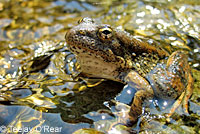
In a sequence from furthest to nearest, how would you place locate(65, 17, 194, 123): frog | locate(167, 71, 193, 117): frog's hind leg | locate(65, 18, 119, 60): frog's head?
locate(167, 71, 193, 117): frog's hind leg, locate(65, 17, 194, 123): frog, locate(65, 18, 119, 60): frog's head

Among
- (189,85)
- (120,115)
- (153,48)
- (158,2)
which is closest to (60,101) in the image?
(120,115)

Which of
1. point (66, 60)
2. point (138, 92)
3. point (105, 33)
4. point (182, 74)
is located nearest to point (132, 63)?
point (138, 92)

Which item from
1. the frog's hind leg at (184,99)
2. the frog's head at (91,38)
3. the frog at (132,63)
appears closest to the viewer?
the frog's head at (91,38)

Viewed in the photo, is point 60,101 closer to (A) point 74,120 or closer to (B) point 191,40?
(A) point 74,120

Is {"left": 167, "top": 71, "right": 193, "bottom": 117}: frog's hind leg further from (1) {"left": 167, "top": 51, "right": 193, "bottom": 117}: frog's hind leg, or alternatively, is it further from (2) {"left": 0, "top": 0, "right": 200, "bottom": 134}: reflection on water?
(2) {"left": 0, "top": 0, "right": 200, "bottom": 134}: reflection on water

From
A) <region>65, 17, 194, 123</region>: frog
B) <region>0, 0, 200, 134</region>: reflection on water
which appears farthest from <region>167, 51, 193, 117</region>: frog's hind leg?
<region>0, 0, 200, 134</region>: reflection on water

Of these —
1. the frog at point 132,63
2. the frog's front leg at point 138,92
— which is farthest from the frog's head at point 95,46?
the frog's front leg at point 138,92

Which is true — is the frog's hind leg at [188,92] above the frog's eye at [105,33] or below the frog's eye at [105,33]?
below

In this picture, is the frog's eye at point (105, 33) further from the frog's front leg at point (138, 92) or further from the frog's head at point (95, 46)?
the frog's front leg at point (138, 92)
